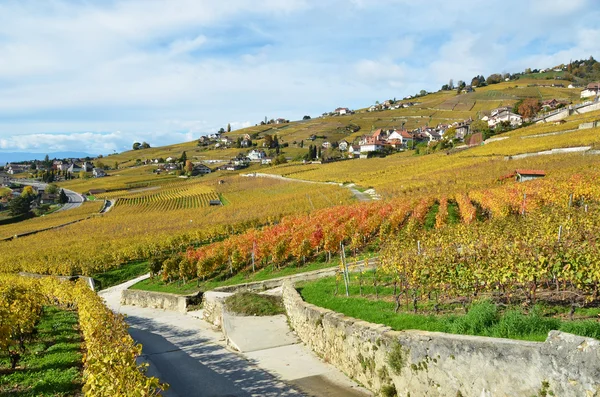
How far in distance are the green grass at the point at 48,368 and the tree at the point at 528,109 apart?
113m

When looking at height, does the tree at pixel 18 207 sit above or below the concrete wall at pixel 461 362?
above

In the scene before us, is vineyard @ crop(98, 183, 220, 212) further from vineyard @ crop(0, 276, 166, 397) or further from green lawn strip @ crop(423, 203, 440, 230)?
vineyard @ crop(0, 276, 166, 397)

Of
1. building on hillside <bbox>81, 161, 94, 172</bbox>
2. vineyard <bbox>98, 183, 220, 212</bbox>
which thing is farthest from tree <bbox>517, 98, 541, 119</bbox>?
building on hillside <bbox>81, 161, 94, 172</bbox>

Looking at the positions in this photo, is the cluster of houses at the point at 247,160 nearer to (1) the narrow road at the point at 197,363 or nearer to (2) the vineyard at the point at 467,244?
(2) the vineyard at the point at 467,244

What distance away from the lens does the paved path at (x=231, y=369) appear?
1037 cm

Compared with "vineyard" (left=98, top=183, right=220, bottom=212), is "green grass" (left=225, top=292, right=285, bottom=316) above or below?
below

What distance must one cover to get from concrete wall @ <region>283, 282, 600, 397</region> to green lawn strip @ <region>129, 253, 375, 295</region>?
11.0m

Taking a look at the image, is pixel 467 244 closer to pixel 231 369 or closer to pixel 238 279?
pixel 231 369

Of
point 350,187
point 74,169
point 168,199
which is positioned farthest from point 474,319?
point 74,169

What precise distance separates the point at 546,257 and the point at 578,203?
15.8 m

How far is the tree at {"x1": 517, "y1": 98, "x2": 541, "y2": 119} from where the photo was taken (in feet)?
342

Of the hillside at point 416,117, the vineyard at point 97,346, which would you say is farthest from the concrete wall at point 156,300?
the hillside at point 416,117

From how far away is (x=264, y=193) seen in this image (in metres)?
72.8

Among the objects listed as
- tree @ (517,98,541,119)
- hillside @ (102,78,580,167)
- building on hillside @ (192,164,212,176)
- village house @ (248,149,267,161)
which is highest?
hillside @ (102,78,580,167)
